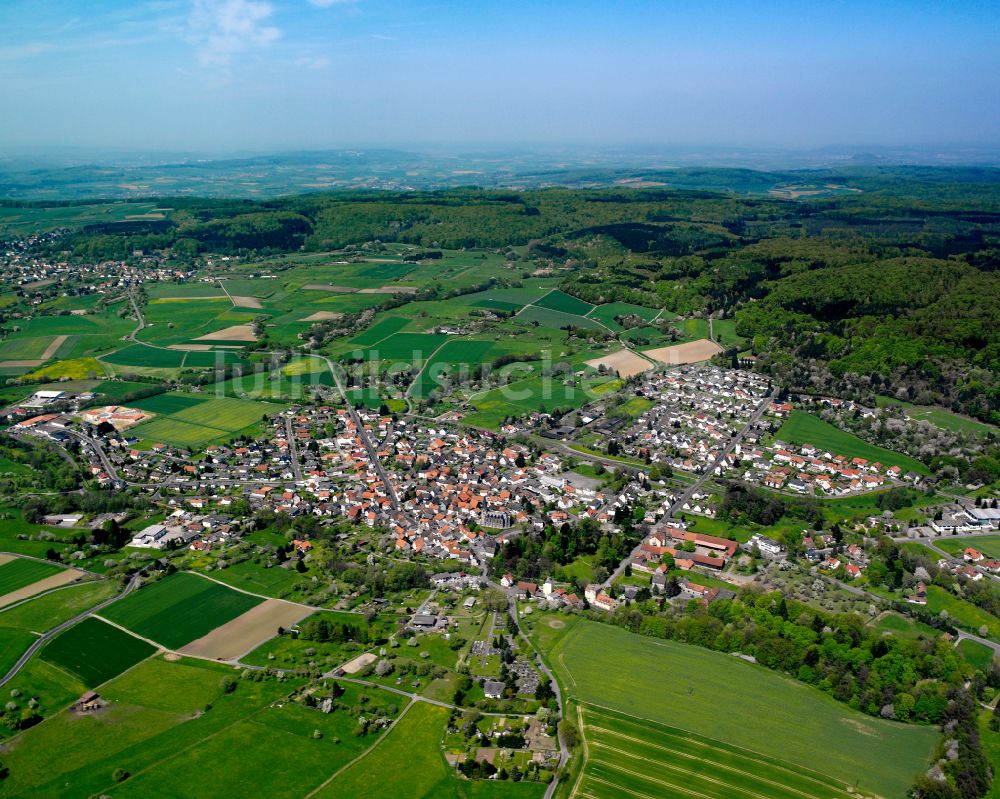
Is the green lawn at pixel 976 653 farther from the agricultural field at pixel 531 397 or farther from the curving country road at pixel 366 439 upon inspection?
the agricultural field at pixel 531 397

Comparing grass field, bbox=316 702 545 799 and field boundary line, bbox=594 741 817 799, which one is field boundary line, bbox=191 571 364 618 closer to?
grass field, bbox=316 702 545 799

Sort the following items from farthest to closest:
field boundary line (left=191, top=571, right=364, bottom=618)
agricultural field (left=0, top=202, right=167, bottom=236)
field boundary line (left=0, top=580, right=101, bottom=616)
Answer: agricultural field (left=0, top=202, right=167, bottom=236) → field boundary line (left=191, top=571, right=364, bottom=618) → field boundary line (left=0, top=580, right=101, bottom=616)

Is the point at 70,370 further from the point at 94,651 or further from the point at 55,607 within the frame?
the point at 94,651

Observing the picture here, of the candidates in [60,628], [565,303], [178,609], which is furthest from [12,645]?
[565,303]

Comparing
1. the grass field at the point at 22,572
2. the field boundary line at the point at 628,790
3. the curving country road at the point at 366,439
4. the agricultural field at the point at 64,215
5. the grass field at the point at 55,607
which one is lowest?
the field boundary line at the point at 628,790

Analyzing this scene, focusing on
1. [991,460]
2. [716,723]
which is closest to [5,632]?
[716,723]

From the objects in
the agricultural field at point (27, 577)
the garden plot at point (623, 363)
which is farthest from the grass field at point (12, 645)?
the garden plot at point (623, 363)

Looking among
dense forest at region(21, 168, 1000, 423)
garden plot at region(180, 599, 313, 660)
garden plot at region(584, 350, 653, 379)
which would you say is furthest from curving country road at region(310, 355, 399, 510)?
dense forest at region(21, 168, 1000, 423)
